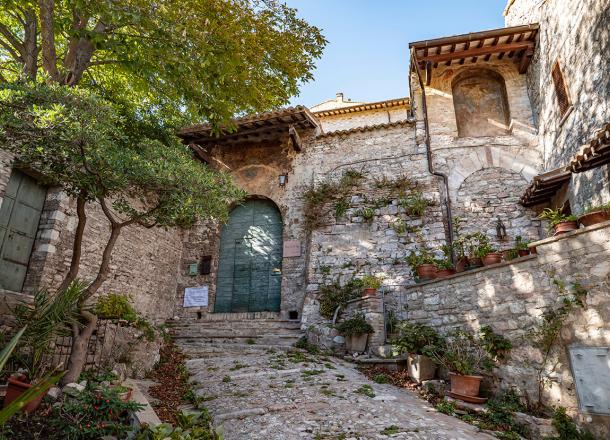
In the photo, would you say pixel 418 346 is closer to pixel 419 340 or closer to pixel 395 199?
pixel 419 340

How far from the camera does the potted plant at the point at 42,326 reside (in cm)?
439

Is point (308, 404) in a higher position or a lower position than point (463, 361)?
lower

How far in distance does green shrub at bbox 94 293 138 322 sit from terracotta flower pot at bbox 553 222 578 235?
6.71 meters

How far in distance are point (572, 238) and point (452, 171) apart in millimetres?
5327

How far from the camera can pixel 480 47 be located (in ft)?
34.2

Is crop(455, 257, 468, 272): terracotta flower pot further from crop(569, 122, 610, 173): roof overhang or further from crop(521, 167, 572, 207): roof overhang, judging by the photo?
crop(521, 167, 572, 207): roof overhang

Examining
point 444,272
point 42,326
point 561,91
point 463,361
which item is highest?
point 561,91

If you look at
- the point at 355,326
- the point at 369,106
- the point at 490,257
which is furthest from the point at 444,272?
the point at 369,106

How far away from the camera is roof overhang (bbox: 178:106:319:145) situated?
11195 millimetres

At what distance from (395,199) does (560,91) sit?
14.1ft

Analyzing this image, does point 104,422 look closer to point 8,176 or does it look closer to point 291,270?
point 8,176

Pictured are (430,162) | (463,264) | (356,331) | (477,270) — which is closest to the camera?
(477,270)

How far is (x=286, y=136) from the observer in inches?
472

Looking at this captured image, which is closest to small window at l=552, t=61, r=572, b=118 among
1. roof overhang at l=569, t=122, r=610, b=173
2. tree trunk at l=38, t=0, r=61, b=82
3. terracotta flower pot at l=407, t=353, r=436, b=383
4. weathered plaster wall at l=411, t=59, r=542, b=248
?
weathered plaster wall at l=411, t=59, r=542, b=248
